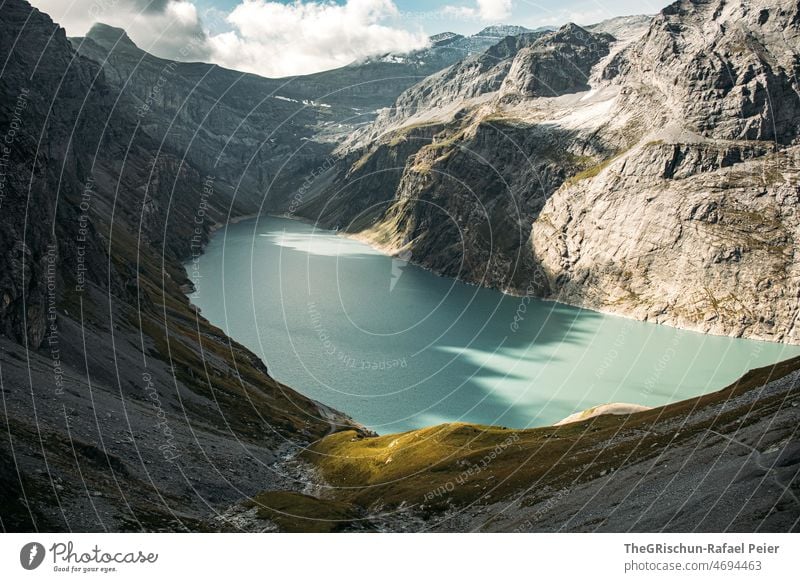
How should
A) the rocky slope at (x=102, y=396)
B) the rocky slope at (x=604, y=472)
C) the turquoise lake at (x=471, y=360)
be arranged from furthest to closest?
the turquoise lake at (x=471, y=360), the rocky slope at (x=102, y=396), the rocky slope at (x=604, y=472)

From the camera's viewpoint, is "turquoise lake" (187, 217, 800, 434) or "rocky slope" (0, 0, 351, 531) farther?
"turquoise lake" (187, 217, 800, 434)

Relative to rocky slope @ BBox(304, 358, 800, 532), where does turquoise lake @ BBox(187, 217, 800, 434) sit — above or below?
above

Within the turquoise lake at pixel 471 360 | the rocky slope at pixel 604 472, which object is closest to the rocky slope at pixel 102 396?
the rocky slope at pixel 604 472

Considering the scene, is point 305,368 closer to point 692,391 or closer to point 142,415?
point 142,415

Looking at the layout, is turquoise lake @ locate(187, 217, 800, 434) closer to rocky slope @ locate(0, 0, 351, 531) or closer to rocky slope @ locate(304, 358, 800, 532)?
rocky slope @ locate(0, 0, 351, 531)

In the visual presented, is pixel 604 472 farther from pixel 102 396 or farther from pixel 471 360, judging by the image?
pixel 471 360

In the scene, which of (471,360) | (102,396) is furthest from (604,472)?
(471,360)

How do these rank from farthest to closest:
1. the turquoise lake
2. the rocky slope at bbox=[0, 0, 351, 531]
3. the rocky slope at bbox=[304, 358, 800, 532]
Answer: the turquoise lake < the rocky slope at bbox=[0, 0, 351, 531] < the rocky slope at bbox=[304, 358, 800, 532]

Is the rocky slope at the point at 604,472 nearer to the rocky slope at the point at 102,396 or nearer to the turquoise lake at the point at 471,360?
the rocky slope at the point at 102,396

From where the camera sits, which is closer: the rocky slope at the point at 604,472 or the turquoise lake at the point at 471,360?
the rocky slope at the point at 604,472

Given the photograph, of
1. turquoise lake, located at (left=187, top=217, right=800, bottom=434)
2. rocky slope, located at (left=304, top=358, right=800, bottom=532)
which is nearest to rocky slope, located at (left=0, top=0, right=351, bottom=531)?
rocky slope, located at (left=304, top=358, right=800, bottom=532)
